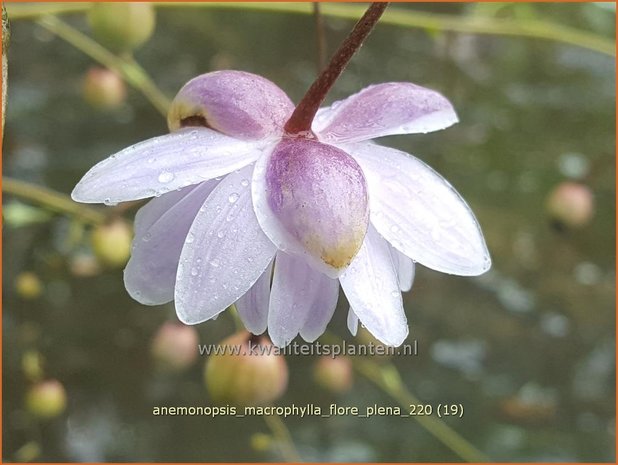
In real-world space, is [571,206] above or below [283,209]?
below

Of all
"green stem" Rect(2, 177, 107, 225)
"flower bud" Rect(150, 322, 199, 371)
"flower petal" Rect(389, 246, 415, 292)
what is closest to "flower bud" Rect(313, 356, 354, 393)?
"flower bud" Rect(150, 322, 199, 371)

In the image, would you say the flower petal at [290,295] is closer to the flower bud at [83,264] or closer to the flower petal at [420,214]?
the flower petal at [420,214]

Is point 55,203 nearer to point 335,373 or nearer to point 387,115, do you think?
point 335,373

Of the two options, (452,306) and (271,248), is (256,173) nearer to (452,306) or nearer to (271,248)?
(271,248)

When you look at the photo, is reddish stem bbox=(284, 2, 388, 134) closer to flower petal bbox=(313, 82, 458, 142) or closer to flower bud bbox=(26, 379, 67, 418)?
flower petal bbox=(313, 82, 458, 142)

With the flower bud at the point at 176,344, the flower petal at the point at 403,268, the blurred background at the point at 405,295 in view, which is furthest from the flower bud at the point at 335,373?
the flower petal at the point at 403,268

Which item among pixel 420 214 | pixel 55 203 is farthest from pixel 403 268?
pixel 55 203

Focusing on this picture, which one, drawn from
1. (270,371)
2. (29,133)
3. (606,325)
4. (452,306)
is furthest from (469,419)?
(29,133)
